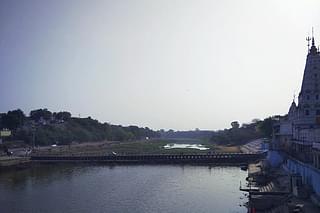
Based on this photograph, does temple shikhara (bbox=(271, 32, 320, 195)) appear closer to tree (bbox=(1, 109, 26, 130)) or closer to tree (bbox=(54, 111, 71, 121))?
tree (bbox=(1, 109, 26, 130))

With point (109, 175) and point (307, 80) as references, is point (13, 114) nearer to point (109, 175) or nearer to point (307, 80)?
point (109, 175)

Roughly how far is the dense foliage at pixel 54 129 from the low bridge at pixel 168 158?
84.8 feet

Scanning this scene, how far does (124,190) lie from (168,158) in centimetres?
2866

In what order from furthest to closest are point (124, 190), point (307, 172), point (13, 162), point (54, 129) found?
point (54, 129) < point (13, 162) < point (124, 190) < point (307, 172)

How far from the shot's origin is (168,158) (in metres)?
70.6

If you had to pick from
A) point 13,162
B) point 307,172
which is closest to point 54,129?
point 13,162

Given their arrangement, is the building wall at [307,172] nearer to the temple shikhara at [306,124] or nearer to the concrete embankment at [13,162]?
the temple shikhara at [306,124]

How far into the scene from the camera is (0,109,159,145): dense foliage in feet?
325

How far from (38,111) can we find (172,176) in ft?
318

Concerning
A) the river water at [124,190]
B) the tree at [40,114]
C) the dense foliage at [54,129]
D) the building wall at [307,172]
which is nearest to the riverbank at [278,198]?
the building wall at [307,172]

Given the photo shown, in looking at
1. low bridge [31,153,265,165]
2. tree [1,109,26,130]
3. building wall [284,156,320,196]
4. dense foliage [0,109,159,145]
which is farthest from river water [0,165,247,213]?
tree [1,109,26,130]

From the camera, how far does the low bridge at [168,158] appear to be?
221 ft

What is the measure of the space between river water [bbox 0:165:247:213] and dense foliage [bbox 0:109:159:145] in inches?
1455

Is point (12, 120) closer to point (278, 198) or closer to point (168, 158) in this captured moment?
point (168, 158)
